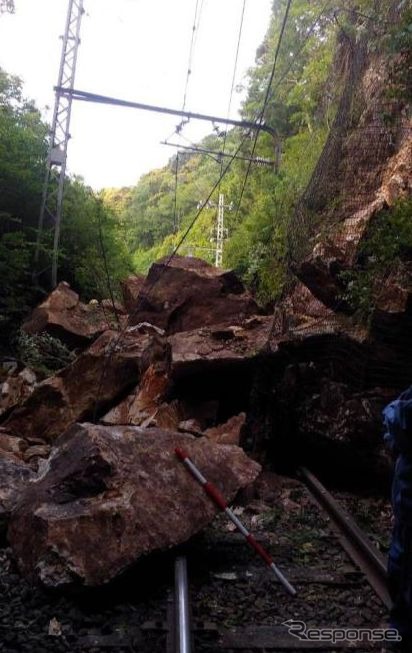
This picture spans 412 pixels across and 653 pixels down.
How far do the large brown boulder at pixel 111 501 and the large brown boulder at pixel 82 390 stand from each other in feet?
12.1

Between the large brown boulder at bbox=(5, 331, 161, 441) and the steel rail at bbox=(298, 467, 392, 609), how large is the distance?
13.4ft

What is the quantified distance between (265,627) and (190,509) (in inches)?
42.3

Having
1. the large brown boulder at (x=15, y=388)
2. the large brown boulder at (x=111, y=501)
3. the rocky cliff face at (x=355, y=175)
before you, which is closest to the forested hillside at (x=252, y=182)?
the rocky cliff face at (x=355, y=175)

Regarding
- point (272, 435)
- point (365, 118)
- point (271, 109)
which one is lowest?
point (272, 435)

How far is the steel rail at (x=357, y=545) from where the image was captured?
3.67m

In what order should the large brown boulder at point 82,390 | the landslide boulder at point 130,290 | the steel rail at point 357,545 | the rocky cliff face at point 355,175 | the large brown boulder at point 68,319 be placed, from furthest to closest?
the landslide boulder at point 130,290 → the large brown boulder at point 68,319 → the large brown boulder at point 82,390 → the rocky cliff face at point 355,175 → the steel rail at point 357,545

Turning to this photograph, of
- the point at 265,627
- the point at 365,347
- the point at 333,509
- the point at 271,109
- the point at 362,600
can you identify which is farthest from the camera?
the point at 271,109

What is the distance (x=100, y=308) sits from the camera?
45.7 ft

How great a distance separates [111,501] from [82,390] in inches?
200

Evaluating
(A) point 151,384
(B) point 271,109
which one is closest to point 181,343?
(A) point 151,384

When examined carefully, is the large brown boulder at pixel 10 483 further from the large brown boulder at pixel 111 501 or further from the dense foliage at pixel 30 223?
the dense foliage at pixel 30 223

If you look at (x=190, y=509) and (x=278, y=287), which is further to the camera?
(x=278, y=287)

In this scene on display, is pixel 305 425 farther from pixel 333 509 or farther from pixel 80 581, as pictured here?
pixel 80 581

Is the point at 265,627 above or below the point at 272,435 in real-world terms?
below
